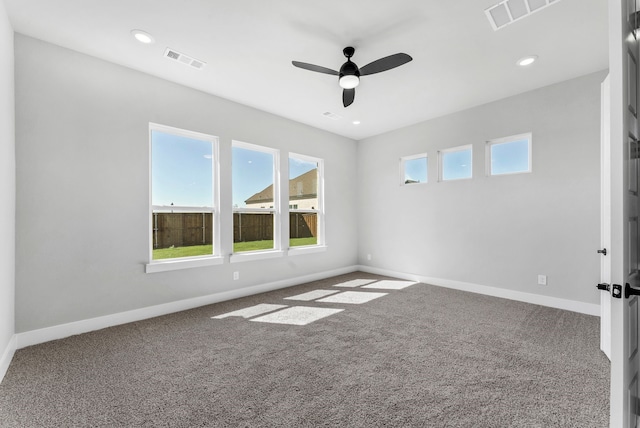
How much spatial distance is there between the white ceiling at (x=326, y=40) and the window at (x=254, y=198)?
1030mm

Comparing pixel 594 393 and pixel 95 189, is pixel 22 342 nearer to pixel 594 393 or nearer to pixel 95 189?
pixel 95 189

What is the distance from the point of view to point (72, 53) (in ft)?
9.57

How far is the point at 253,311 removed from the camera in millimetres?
3584

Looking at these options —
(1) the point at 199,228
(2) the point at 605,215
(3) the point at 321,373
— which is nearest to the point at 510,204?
(2) the point at 605,215

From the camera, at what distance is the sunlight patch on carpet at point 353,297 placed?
13.2ft

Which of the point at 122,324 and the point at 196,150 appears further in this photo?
the point at 196,150

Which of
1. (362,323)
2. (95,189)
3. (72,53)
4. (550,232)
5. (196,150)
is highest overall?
(72,53)

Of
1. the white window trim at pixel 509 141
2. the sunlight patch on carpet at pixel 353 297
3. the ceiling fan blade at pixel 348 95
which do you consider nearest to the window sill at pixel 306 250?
the sunlight patch on carpet at pixel 353 297

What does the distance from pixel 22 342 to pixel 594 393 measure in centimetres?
478

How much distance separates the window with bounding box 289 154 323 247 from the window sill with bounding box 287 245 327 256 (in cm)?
12

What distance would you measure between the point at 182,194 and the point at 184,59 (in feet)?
5.45

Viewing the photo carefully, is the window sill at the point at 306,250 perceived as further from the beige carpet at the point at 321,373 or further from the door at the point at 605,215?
the door at the point at 605,215

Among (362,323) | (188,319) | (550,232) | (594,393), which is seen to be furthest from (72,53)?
(550,232)

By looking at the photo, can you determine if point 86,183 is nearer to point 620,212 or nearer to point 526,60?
point 620,212
